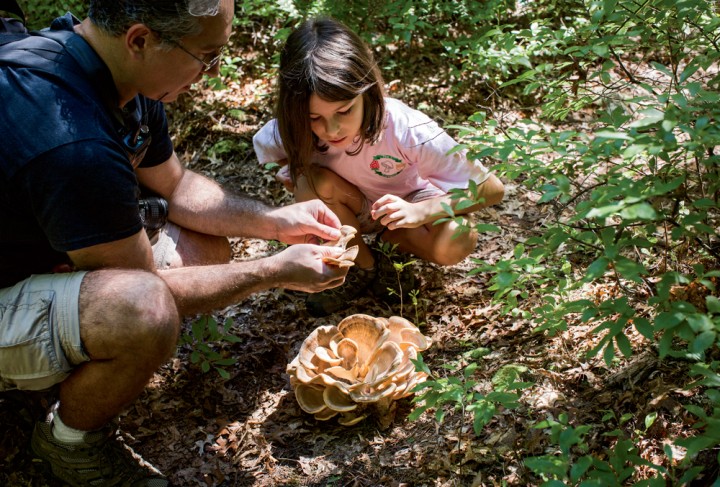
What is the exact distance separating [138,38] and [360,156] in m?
1.70

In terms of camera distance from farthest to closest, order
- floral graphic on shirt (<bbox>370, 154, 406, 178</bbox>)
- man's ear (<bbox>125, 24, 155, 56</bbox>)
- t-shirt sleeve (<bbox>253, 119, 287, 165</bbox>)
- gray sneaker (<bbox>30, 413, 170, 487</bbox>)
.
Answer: t-shirt sleeve (<bbox>253, 119, 287, 165</bbox>), floral graphic on shirt (<bbox>370, 154, 406, 178</bbox>), gray sneaker (<bbox>30, 413, 170, 487</bbox>), man's ear (<bbox>125, 24, 155, 56</bbox>)

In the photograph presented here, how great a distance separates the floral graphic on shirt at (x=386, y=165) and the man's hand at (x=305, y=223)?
0.56 m

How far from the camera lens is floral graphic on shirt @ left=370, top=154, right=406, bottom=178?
4152mm

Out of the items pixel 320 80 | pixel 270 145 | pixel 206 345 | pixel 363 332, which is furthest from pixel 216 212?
pixel 363 332

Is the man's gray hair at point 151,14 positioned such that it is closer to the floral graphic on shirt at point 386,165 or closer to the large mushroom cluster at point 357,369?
the floral graphic on shirt at point 386,165

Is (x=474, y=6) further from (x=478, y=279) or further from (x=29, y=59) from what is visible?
(x=29, y=59)

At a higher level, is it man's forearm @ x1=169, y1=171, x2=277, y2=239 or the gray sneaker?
man's forearm @ x1=169, y1=171, x2=277, y2=239

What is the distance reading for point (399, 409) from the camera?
3.53m

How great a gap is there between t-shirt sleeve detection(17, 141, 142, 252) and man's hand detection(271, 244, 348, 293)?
35.0 inches

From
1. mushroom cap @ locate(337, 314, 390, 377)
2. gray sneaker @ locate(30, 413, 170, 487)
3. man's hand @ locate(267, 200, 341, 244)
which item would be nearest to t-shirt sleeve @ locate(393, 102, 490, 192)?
man's hand @ locate(267, 200, 341, 244)

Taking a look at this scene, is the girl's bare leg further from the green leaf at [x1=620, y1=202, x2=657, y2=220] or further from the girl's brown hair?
the green leaf at [x1=620, y1=202, x2=657, y2=220]

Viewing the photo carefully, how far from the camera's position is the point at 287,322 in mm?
4488

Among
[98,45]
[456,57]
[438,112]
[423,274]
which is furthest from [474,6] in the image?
[98,45]

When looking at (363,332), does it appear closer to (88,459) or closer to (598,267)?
(88,459)
